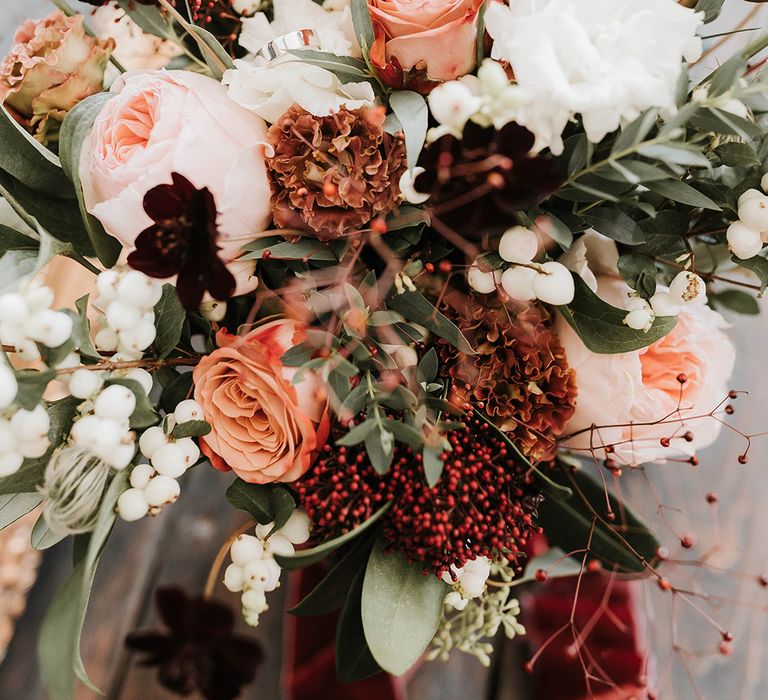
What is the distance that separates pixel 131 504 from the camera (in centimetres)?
37

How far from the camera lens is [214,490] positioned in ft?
2.45

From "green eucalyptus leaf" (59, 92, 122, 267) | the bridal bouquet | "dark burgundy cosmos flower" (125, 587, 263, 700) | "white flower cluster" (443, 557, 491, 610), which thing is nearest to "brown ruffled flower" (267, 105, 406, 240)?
the bridal bouquet

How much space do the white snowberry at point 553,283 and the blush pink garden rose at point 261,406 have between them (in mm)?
142

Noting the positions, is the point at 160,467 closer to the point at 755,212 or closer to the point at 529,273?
the point at 529,273

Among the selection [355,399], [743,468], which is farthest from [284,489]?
[743,468]

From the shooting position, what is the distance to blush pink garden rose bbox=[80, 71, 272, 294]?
375 millimetres

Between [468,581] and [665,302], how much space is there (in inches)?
8.6

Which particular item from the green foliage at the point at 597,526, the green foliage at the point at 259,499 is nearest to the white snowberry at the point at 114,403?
the green foliage at the point at 259,499

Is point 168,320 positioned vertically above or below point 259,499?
above

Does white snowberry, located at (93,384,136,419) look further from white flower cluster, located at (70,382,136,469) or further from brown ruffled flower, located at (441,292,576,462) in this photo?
brown ruffled flower, located at (441,292,576,462)

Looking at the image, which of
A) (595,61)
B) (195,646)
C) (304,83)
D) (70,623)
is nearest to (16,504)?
(70,623)

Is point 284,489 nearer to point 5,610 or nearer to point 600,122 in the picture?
point 600,122

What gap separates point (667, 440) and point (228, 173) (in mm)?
327

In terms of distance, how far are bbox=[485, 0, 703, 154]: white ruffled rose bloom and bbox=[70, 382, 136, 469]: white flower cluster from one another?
0.25 metres
